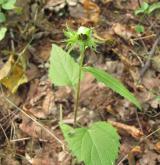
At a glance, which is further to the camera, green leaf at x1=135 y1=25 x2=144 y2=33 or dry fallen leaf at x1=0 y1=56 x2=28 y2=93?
green leaf at x1=135 y1=25 x2=144 y2=33

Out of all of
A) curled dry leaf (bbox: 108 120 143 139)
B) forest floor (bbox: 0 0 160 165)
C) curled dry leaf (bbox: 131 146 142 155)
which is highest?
forest floor (bbox: 0 0 160 165)

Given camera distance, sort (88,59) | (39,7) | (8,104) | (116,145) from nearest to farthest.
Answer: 1. (116,145)
2. (8,104)
3. (88,59)
4. (39,7)

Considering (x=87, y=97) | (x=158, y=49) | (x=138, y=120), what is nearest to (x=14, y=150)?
(x=87, y=97)

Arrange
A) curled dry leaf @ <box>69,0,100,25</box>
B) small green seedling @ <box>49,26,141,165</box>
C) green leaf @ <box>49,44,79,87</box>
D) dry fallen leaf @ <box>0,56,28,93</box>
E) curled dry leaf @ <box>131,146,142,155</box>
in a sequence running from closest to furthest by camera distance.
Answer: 1. small green seedling @ <box>49,26,141,165</box>
2. green leaf @ <box>49,44,79,87</box>
3. curled dry leaf @ <box>131,146,142,155</box>
4. dry fallen leaf @ <box>0,56,28,93</box>
5. curled dry leaf @ <box>69,0,100,25</box>

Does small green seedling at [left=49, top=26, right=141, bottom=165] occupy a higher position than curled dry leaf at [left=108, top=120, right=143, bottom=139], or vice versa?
small green seedling at [left=49, top=26, right=141, bottom=165]

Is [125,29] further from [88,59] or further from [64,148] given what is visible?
[64,148]

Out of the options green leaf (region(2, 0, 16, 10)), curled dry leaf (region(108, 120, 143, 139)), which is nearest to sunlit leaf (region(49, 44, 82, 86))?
curled dry leaf (region(108, 120, 143, 139))

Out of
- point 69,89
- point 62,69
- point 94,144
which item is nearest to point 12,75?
point 69,89

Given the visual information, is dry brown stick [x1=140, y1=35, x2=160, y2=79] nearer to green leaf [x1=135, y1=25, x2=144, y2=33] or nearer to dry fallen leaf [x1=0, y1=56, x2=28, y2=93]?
green leaf [x1=135, y1=25, x2=144, y2=33]
